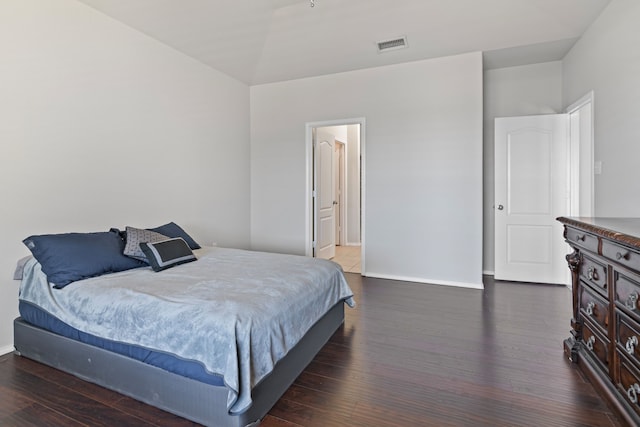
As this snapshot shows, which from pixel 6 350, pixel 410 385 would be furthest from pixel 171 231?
pixel 410 385

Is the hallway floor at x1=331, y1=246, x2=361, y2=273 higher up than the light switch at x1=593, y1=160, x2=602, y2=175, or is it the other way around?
the light switch at x1=593, y1=160, x2=602, y2=175

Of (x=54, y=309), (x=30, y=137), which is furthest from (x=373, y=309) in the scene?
(x=30, y=137)

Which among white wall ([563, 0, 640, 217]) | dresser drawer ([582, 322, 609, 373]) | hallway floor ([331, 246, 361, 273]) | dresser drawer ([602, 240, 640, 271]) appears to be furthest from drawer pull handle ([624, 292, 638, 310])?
hallway floor ([331, 246, 361, 273])

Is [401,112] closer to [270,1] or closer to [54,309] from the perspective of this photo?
[270,1]

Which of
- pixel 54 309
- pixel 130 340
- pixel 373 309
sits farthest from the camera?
pixel 373 309

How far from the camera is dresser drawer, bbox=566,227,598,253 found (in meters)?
1.91

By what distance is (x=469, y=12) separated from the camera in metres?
3.53

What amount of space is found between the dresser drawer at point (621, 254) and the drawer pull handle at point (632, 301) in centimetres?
13

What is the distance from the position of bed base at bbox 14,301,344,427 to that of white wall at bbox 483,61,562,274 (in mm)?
3268

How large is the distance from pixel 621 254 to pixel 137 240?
318 cm

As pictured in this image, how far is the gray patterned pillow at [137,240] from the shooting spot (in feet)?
8.79

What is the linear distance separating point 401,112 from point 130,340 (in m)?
3.90

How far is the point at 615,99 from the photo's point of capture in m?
2.89

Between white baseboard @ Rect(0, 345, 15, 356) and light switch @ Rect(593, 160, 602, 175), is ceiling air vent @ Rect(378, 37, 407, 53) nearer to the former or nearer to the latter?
light switch @ Rect(593, 160, 602, 175)
